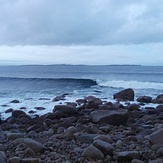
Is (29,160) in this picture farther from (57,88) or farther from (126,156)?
(57,88)

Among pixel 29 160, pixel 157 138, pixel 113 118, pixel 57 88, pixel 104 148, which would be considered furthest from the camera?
pixel 57 88

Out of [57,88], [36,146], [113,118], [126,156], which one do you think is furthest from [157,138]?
[57,88]

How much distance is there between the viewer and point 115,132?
26.1 ft

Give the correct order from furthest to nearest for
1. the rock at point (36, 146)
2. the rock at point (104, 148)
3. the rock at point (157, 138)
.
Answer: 1. the rock at point (157, 138)
2. the rock at point (36, 146)
3. the rock at point (104, 148)

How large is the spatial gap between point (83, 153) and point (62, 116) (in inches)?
265

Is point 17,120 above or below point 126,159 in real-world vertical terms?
below

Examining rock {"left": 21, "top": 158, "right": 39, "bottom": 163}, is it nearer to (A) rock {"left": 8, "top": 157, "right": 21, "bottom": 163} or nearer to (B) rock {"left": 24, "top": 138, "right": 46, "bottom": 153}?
(A) rock {"left": 8, "top": 157, "right": 21, "bottom": 163}

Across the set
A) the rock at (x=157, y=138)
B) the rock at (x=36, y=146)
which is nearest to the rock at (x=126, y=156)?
the rock at (x=157, y=138)

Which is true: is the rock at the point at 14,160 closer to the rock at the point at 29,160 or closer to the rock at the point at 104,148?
the rock at the point at 29,160

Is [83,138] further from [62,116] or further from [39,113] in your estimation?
[39,113]

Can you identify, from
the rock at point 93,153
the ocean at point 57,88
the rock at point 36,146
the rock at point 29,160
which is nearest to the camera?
the rock at point 29,160

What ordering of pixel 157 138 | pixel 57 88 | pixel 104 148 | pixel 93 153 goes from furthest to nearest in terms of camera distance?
pixel 57 88 → pixel 157 138 → pixel 104 148 → pixel 93 153

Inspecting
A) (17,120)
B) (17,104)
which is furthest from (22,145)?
(17,104)

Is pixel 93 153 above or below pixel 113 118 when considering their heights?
above
